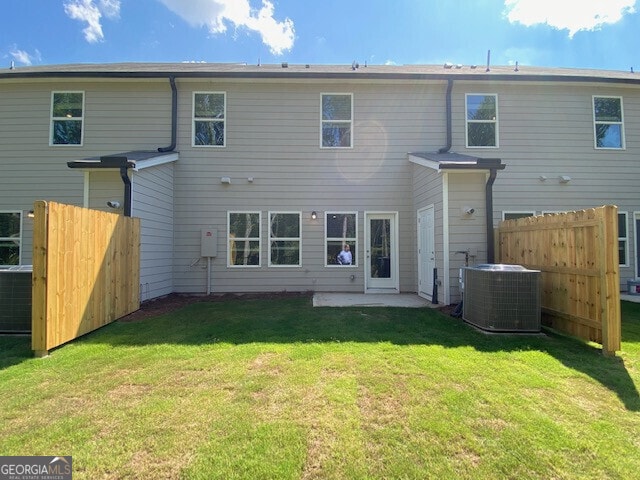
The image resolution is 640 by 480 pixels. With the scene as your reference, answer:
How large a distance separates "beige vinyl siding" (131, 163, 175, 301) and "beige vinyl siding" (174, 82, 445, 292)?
0.37 metres

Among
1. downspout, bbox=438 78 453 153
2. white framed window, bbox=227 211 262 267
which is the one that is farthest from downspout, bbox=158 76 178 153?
downspout, bbox=438 78 453 153

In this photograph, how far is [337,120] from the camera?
941cm

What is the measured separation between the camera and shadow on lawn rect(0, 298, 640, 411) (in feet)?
13.6

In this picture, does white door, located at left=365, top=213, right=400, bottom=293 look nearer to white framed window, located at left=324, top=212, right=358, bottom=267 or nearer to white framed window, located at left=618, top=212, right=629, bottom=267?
white framed window, located at left=324, top=212, right=358, bottom=267

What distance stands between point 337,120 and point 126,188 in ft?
18.5

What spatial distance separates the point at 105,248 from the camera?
5.71 meters

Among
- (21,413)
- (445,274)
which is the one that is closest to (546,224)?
(445,274)

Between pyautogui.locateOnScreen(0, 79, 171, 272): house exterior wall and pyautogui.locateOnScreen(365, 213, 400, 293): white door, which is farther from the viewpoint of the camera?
pyautogui.locateOnScreen(365, 213, 400, 293): white door

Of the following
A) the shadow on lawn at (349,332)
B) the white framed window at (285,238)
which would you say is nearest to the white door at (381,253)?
the white framed window at (285,238)

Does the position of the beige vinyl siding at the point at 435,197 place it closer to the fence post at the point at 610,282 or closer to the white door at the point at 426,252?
the white door at the point at 426,252

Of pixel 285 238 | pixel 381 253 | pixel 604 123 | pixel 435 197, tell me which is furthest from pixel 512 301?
pixel 604 123

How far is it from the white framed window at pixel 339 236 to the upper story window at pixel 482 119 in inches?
160

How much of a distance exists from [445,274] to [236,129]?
664cm

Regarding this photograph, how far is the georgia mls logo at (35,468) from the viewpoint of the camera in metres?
2.12
